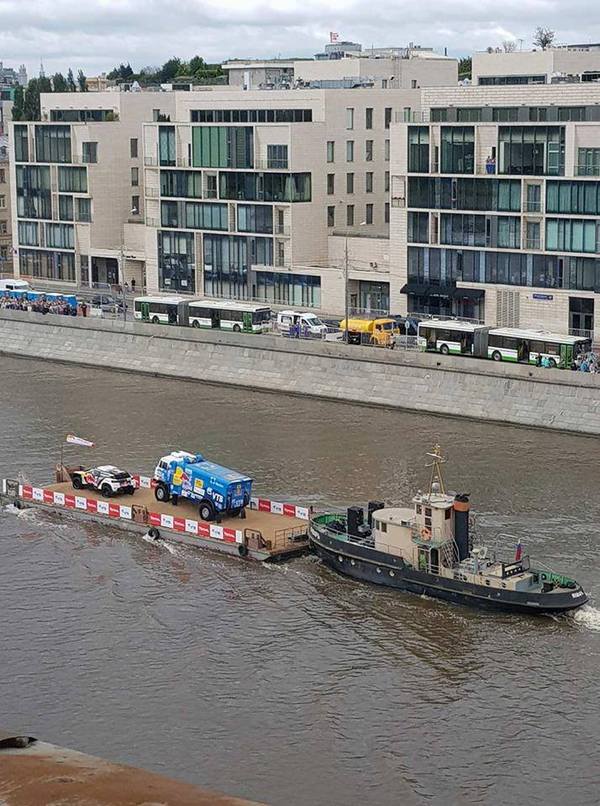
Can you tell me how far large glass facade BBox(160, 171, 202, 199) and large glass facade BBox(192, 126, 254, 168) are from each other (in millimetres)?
915

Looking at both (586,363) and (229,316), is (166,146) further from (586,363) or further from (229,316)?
(586,363)

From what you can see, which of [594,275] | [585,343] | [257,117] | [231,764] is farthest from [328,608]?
[257,117]

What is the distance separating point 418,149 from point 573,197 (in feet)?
38.4

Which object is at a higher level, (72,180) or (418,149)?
(418,149)

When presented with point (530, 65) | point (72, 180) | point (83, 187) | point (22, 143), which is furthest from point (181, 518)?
point (22, 143)

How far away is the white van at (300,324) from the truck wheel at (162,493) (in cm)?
3347

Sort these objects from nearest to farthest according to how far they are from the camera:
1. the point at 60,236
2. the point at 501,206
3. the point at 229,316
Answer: the point at 501,206 → the point at 229,316 → the point at 60,236

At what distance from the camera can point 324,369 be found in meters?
85.5

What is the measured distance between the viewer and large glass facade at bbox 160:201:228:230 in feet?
352

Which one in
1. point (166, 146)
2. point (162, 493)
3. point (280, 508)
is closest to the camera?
point (280, 508)

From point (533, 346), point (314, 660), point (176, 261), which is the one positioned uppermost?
point (176, 261)

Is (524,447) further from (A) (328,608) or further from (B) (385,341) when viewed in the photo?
(A) (328,608)

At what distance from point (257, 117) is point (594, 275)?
30869 mm

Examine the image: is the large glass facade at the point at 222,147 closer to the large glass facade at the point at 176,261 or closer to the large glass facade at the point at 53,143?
the large glass facade at the point at 176,261
